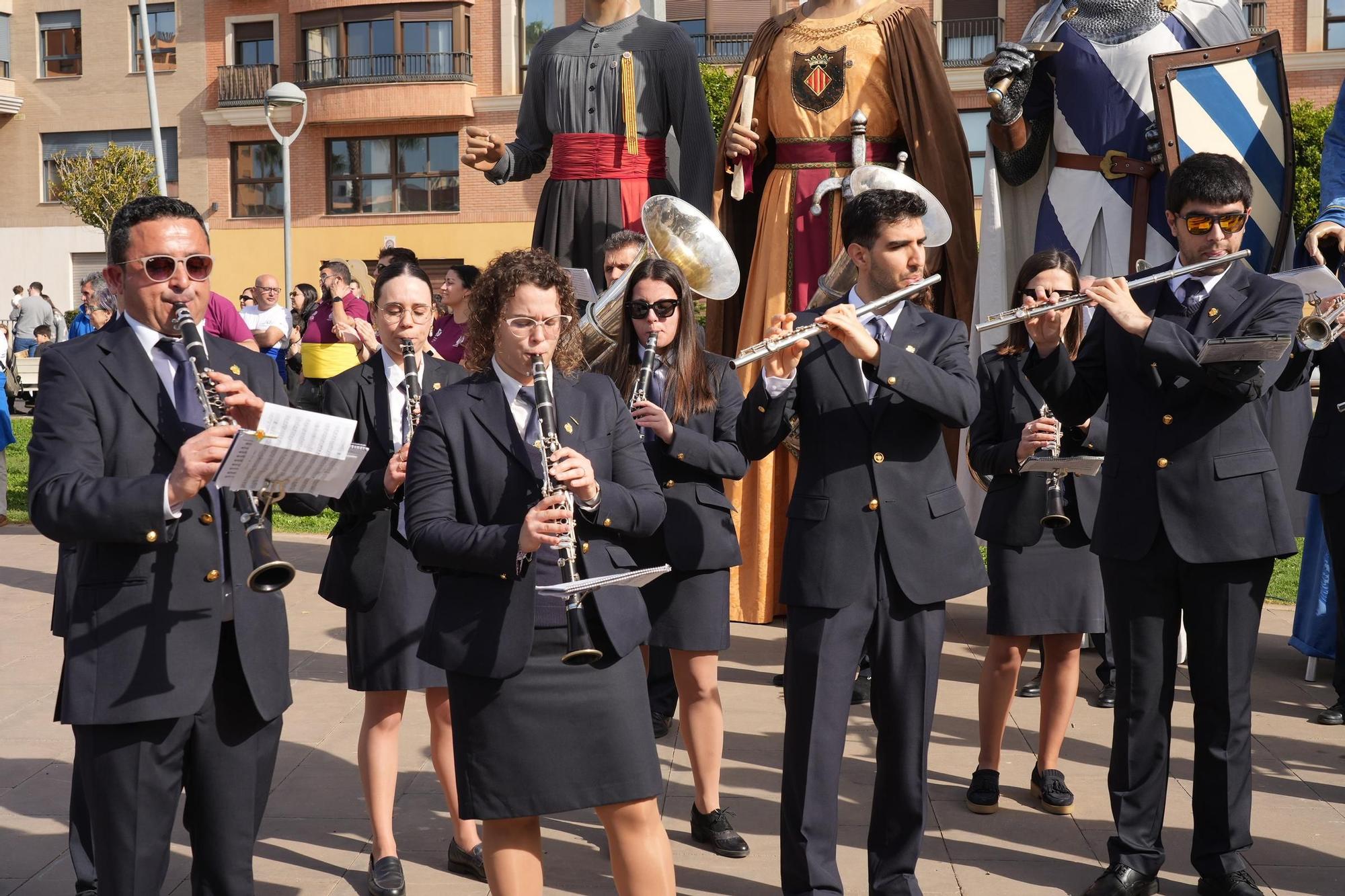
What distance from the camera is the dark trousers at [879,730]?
4184mm

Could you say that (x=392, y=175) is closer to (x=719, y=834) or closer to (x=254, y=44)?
(x=254, y=44)

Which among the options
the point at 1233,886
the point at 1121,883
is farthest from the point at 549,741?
the point at 1233,886

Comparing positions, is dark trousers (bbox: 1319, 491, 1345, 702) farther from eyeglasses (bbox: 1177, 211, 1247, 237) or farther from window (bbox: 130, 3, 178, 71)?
window (bbox: 130, 3, 178, 71)

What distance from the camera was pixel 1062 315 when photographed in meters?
4.50

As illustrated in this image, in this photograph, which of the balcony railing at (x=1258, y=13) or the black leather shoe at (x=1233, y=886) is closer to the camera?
the black leather shoe at (x=1233, y=886)

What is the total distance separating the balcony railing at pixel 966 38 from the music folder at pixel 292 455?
31285 mm

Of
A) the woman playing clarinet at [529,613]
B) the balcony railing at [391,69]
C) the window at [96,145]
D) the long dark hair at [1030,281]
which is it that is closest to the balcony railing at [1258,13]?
the balcony railing at [391,69]

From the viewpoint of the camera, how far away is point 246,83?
119 ft

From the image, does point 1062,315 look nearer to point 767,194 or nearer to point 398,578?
point 398,578

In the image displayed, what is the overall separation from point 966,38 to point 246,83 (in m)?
18.0

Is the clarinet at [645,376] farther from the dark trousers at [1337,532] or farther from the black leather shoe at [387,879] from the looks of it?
the dark trousers at [1337,532]

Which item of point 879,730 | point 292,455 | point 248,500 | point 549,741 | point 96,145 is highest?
point 96,145

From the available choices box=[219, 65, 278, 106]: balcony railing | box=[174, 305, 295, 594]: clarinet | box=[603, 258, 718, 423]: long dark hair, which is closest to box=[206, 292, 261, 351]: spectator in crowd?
box=[603, 258, 718, 423]: long dark hair

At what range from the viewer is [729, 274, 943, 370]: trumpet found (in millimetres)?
4098
